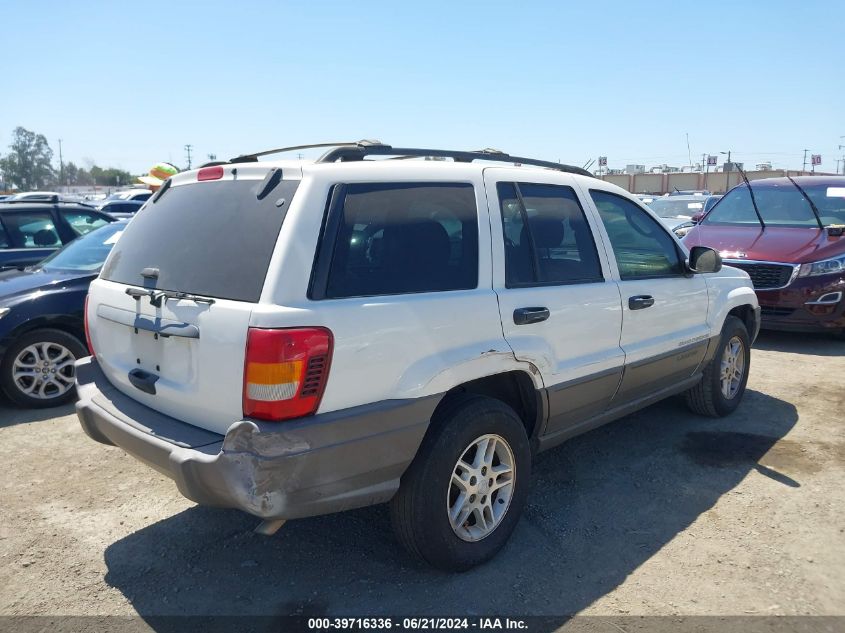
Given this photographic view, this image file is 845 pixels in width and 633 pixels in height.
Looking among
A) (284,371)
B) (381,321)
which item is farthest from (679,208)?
(284,371)

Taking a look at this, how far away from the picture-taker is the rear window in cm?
262

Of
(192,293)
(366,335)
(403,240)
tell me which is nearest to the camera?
(366,335)

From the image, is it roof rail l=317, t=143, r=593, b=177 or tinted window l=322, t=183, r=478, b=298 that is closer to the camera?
tinted window l=322, t=183, r=478, b=298

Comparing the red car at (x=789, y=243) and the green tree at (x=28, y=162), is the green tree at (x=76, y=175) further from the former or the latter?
the red car at (x=789, y=243)

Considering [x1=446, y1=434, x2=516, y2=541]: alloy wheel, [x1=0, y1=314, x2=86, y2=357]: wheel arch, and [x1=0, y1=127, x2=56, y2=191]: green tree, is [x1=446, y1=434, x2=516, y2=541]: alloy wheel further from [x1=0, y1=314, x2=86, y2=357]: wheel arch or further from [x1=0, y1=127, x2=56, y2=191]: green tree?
[x1=0, y1=127, x2=56, y2=191]: green tree

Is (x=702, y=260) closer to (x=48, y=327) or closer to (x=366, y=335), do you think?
(x=366, y=335)

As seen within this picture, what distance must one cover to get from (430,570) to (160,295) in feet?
5.94

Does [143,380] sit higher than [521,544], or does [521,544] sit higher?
[143,380]

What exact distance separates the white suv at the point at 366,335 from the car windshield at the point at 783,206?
5566mm

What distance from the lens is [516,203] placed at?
134 inches

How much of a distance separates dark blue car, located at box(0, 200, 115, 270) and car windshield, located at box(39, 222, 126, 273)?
1213mm

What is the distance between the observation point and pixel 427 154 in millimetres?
3250

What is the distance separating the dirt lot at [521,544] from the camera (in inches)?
114

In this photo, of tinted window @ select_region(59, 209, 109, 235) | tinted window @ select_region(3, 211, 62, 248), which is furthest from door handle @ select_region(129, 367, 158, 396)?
tinted window @ select_region(3, 211, 62, 248)
